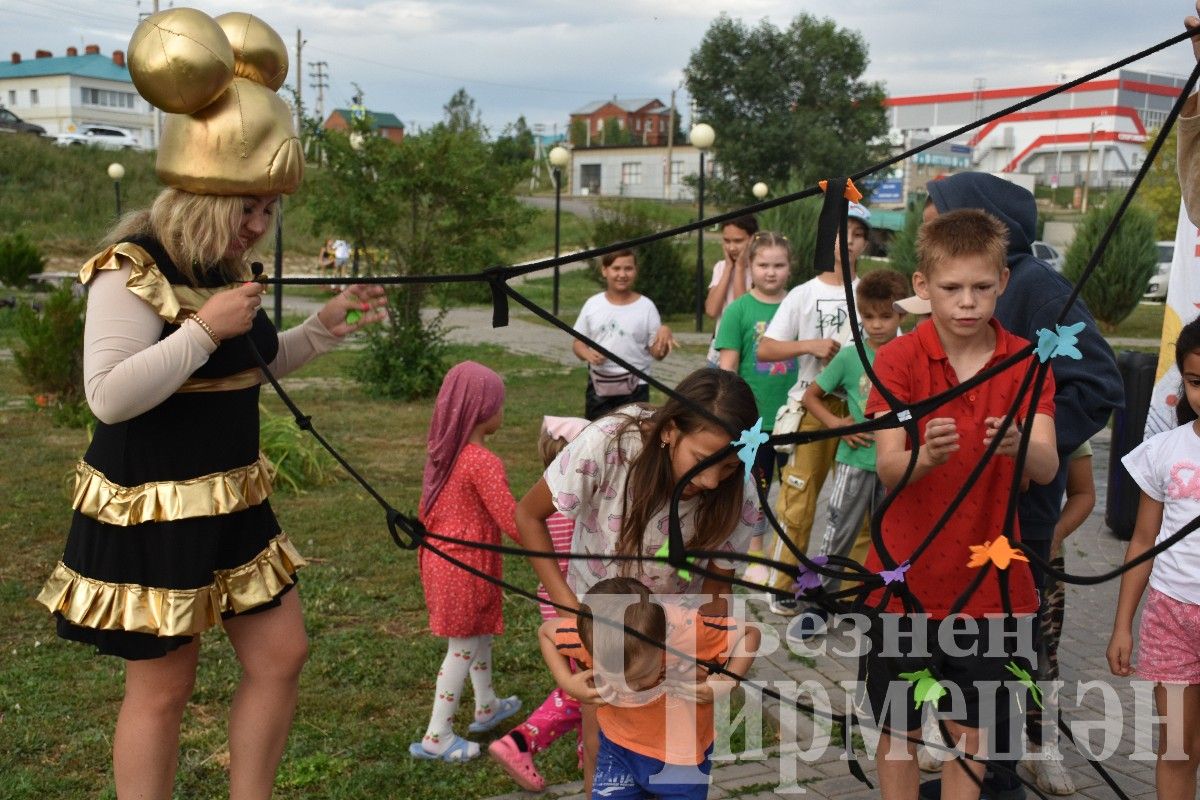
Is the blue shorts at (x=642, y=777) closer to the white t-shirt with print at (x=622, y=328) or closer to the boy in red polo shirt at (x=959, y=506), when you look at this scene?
the boy in red polo shirt at (x=959, y=506)

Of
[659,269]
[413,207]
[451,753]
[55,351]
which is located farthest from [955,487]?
[659,269]

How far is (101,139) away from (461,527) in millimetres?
53084

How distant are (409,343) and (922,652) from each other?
376 inches

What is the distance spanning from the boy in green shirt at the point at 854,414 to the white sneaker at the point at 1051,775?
4.09 feet

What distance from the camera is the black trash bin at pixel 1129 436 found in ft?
20.9

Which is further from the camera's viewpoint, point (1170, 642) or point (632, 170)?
point (632, 170)

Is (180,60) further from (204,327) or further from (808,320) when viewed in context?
(808,320)

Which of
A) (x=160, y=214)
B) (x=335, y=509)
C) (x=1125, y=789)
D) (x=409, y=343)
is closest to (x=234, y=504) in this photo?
(x=160, y=214)

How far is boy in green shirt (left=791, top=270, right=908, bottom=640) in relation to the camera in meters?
4.68

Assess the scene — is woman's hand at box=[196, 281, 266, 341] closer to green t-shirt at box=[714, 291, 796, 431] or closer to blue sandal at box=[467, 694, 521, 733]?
blue sandal at box=[467, 694, 521, 733]

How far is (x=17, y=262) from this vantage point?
23.7 m

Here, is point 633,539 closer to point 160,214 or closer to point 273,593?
point 273,593

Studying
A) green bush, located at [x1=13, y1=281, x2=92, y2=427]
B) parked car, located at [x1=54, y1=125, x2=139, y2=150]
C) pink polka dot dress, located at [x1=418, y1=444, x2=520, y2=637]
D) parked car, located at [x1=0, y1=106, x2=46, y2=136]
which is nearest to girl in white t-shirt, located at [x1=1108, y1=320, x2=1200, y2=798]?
pink polka dot dress, located at [x1=418, y1=444, x2=520, y2=637]

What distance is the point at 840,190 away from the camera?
7.39 ft
